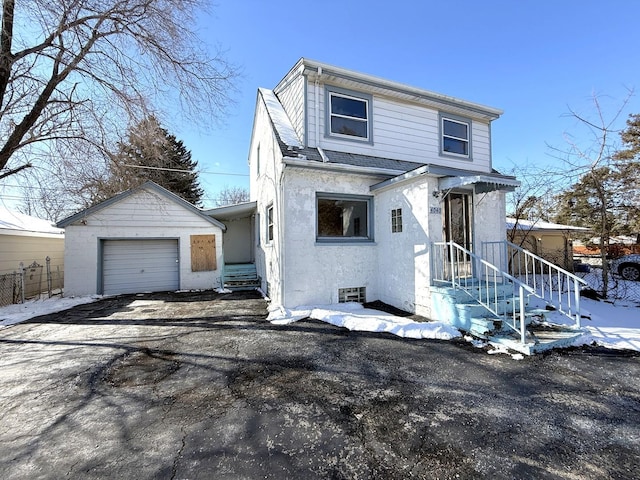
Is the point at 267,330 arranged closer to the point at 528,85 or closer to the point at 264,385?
the point at 264,385

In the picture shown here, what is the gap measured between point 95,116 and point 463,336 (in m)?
9.27

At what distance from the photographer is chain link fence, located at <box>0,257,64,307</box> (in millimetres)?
8586

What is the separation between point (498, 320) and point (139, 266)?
443 inches

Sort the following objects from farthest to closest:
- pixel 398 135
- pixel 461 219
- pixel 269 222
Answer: pixel 269 222 → pixel 398 135 → pixel 461 219

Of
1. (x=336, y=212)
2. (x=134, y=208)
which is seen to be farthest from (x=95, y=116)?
(x=336, y=212)

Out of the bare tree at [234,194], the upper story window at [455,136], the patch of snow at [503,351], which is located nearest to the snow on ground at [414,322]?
the patch of snow at [503,351]

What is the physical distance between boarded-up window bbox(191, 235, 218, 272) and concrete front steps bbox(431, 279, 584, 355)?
8.23 metres

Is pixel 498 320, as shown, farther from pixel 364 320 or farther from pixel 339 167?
pixel 339 167

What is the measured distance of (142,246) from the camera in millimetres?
10391

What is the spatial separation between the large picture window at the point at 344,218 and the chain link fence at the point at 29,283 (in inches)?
373

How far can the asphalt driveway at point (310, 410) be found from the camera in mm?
2066

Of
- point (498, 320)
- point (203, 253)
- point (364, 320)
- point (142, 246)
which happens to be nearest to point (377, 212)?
point (364, 320)

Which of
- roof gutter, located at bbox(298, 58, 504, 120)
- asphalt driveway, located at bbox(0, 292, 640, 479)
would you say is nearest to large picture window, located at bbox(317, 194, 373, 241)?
asphalt driveway, located at bbox(0, 292, 640, 479)

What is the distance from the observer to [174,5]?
622cm
